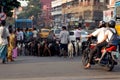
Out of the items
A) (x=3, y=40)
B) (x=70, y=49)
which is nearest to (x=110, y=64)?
(x=3, y=40)

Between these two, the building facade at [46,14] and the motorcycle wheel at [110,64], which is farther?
the building facade at [46,14]

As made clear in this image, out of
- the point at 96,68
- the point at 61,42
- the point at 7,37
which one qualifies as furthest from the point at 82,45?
the point at 96,68

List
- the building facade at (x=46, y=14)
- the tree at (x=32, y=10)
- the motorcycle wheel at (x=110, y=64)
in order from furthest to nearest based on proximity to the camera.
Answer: the tree at (x=32, y=10)
the building facade at (x=46, y=14)
the motorcycle wheel at (x=110, y=64)

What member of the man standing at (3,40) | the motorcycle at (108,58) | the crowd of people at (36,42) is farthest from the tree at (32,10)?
the motorcycle at (108,58)

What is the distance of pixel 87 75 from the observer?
12492 mm

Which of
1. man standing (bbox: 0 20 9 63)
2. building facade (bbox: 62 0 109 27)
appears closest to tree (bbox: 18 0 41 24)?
building facade (bbox: 62 0 109 27)

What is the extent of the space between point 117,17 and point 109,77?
15.5 m

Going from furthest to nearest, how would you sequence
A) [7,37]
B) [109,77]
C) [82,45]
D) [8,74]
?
1. [82,45]
2. [7,37]
3. [8,74]
4. [109,77]

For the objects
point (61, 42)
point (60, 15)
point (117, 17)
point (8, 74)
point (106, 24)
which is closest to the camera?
point (8, 74)

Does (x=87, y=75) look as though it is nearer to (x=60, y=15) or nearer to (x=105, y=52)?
(x=105, y=52)

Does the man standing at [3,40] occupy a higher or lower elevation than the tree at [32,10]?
higher

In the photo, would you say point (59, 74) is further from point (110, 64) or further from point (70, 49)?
point (70, 49)

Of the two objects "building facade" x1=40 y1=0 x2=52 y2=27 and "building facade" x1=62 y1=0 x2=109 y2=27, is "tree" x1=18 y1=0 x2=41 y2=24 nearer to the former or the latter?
"building facade" x1=40 y1=0 x2=52 y2=27

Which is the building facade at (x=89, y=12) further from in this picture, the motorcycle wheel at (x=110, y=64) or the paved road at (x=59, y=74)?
the motorcycle wheel at (x=110, y=64)
